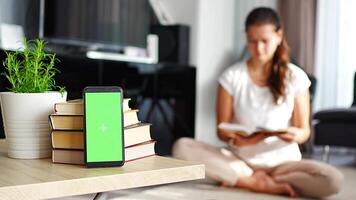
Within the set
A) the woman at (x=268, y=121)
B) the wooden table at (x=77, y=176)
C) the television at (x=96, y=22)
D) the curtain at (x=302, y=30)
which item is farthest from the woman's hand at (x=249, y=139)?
the curtain at (x=302, y=30)

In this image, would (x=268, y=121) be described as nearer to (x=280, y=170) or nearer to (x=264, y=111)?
(x=264, y=111)

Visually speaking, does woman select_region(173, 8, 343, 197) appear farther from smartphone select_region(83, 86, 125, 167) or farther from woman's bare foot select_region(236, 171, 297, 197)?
smartphone select_region(83, 86, 125, 167)

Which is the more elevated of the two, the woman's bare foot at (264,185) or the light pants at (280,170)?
the light pants at (280,170)

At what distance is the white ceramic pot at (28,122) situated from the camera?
904 millimetres

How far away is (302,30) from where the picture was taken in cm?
394

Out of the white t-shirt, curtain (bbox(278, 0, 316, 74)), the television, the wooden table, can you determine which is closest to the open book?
the white t-shirt

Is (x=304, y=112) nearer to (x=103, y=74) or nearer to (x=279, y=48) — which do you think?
(x=279, y=48)

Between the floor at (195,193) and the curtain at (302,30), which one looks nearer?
the floor at (195,193)

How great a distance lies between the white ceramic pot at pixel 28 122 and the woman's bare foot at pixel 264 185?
1317 millimetres

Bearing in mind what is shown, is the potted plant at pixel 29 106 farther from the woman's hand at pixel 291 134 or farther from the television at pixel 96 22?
the television at pixel 96 22

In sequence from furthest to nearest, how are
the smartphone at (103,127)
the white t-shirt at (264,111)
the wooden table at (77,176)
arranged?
1. the white t-shirt at (264,111)
2. the smartphone at (103,127)
3. the wooden table at (77,176)

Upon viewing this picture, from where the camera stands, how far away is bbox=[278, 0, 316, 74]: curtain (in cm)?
390

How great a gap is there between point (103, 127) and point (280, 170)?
139 cm

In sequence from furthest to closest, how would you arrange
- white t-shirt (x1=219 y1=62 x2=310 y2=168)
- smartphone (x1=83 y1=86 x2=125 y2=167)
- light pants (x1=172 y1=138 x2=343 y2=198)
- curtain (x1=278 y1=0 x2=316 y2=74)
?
curtain (x1=278 y1=0 x2=316 y2=74) < white t-shirt (x1=219 y1=62 x2=310 y2=168) < light pants (x1=172 y1=138 x2=343 y2=198) < smartphone (x1=83 y1=86 x2=125 y2=167)
